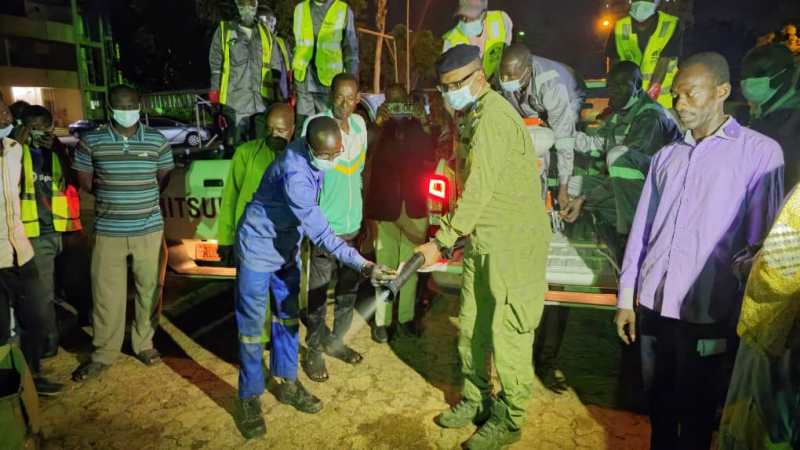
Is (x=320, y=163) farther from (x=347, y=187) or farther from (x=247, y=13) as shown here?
(x=247, y=13)

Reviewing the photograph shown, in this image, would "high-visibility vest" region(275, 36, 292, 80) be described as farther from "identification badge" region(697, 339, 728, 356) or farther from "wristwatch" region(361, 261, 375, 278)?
"identification badge" region(697, 339, 728, 356)

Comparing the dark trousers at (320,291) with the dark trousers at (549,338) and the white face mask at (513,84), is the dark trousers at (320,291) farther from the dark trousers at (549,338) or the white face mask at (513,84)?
the white face mask at (513,84)

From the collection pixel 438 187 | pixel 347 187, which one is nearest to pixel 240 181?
pixel 347 187

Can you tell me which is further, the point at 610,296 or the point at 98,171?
the point at 98,171

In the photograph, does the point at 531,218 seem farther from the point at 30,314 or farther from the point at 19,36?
the point at 19,36

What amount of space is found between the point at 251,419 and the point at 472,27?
152 inches

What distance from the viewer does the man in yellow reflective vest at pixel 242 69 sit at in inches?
211

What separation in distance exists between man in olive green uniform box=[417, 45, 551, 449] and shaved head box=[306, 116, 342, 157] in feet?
2.33

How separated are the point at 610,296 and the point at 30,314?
14.3 feet

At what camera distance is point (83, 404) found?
12.6 feet

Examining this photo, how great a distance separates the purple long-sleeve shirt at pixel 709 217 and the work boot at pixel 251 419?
8.06 feet

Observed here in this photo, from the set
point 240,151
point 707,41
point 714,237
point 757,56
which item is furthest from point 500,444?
point 707,41

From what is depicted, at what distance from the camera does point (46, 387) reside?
3.97 m

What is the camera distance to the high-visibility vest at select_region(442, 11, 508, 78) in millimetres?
5137
